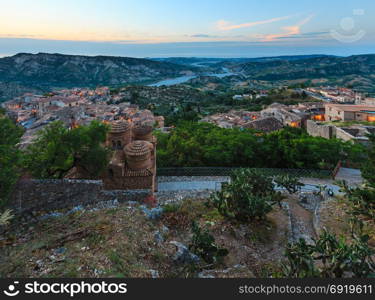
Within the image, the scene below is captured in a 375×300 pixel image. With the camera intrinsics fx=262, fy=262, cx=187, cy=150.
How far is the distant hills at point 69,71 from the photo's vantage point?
124 meters

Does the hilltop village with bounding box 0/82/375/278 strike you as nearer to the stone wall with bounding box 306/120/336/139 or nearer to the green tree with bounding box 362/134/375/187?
the green tree with bounding box 362/134/375/187

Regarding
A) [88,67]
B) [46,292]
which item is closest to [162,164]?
[46,292]

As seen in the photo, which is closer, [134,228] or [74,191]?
[134,228]

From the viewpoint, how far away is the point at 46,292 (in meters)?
4.30

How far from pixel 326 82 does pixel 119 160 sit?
419 ft

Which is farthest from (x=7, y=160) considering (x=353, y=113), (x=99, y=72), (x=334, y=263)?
(x=99, y=72)

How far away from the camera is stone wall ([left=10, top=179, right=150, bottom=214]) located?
8414 millimetres

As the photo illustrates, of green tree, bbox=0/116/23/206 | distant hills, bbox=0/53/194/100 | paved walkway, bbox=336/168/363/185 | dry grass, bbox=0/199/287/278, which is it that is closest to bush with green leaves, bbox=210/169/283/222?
dry grass, bbox=0/199/287/278

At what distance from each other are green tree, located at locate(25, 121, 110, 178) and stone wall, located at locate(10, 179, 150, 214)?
2.69m

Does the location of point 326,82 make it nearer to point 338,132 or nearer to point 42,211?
point 338,132

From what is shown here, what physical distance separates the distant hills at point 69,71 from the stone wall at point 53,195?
4601 inches

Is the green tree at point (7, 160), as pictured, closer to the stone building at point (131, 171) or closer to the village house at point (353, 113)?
the stone building at point (131, 171)

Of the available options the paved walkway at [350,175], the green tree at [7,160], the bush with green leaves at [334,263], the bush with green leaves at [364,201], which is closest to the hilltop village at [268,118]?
the paved walkway at [350,175]

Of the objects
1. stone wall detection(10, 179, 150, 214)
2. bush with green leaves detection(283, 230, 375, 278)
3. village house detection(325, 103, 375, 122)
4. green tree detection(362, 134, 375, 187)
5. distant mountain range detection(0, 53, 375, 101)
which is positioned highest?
distant mountain range detection(0, 53, 375, 101)
